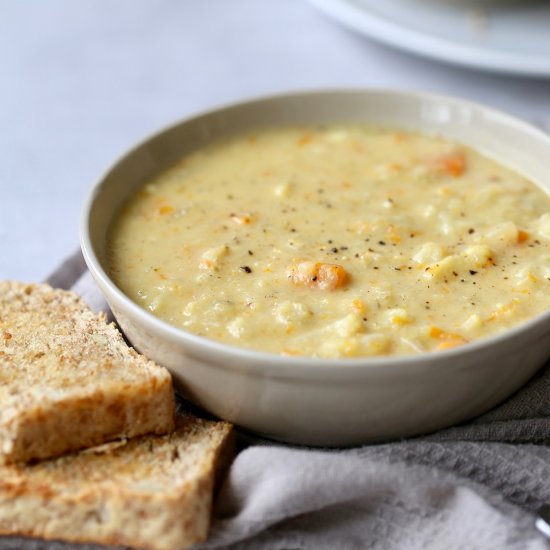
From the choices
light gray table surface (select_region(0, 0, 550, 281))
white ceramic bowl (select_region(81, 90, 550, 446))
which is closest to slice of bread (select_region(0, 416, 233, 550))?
white ceramic bowl (select_region(81, 90, 550, 446))

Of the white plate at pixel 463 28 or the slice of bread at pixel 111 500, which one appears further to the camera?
the white plate at pixel 463 28

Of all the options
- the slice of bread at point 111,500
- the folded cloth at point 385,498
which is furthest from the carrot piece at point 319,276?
the slice of bread at point 111,500

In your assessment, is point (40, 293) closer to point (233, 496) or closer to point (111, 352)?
point (111, 352)

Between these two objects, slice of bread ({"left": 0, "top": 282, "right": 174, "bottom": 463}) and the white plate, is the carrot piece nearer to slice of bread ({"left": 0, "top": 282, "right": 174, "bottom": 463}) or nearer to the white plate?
slice of bread ({"left": 0, "top": 282, "right": 174, "bottom": 463})

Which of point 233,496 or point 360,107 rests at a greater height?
point 360,107

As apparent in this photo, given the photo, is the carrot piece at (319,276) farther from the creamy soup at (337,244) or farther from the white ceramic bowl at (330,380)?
the white ceramic bowl at (330,380)

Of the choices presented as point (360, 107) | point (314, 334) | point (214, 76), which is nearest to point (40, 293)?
point (314, 334)
